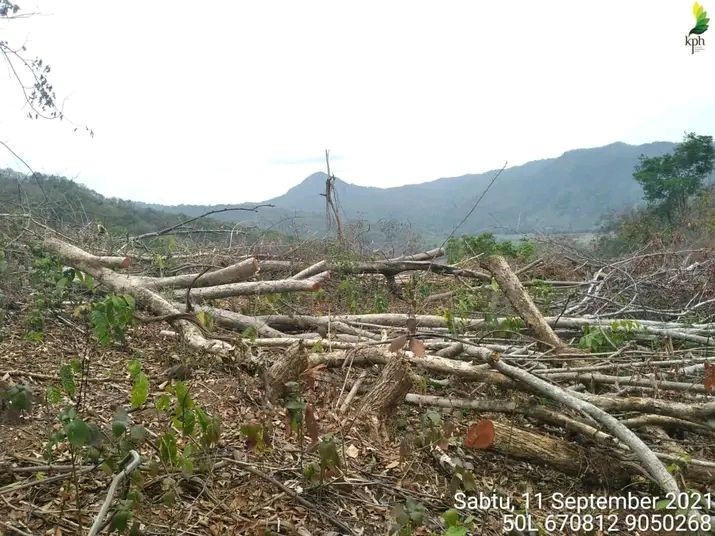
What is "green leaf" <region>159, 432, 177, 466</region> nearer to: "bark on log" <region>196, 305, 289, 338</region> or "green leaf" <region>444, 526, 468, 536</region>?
"green leaf" <region>444, 526, 468, 536</region>

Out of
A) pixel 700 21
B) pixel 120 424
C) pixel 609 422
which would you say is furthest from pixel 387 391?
pixel 700 21

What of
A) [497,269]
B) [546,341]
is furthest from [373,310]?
[546,341]

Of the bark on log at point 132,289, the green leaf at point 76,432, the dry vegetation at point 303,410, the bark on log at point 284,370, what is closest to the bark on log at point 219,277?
the dry vegetation at point 303,410

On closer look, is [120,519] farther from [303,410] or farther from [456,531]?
[456,531]

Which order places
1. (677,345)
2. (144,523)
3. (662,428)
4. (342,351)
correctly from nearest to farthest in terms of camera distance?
1. (144,523)
2. (662,428)
3. (342,351)
4. (677,345)

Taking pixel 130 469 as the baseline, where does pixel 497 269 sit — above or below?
above

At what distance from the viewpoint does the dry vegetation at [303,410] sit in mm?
1912

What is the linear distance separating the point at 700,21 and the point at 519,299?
6455mm

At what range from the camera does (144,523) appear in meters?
1.73

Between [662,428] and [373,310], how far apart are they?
3.02m

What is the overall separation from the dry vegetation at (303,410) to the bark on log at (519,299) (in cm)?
2

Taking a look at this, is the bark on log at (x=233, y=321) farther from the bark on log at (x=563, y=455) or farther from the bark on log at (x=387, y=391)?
the bark on log at (x=563, y=455)

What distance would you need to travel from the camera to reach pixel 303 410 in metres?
Result: 2.18

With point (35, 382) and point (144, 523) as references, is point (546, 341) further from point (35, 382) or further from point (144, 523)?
point (35, 382)
